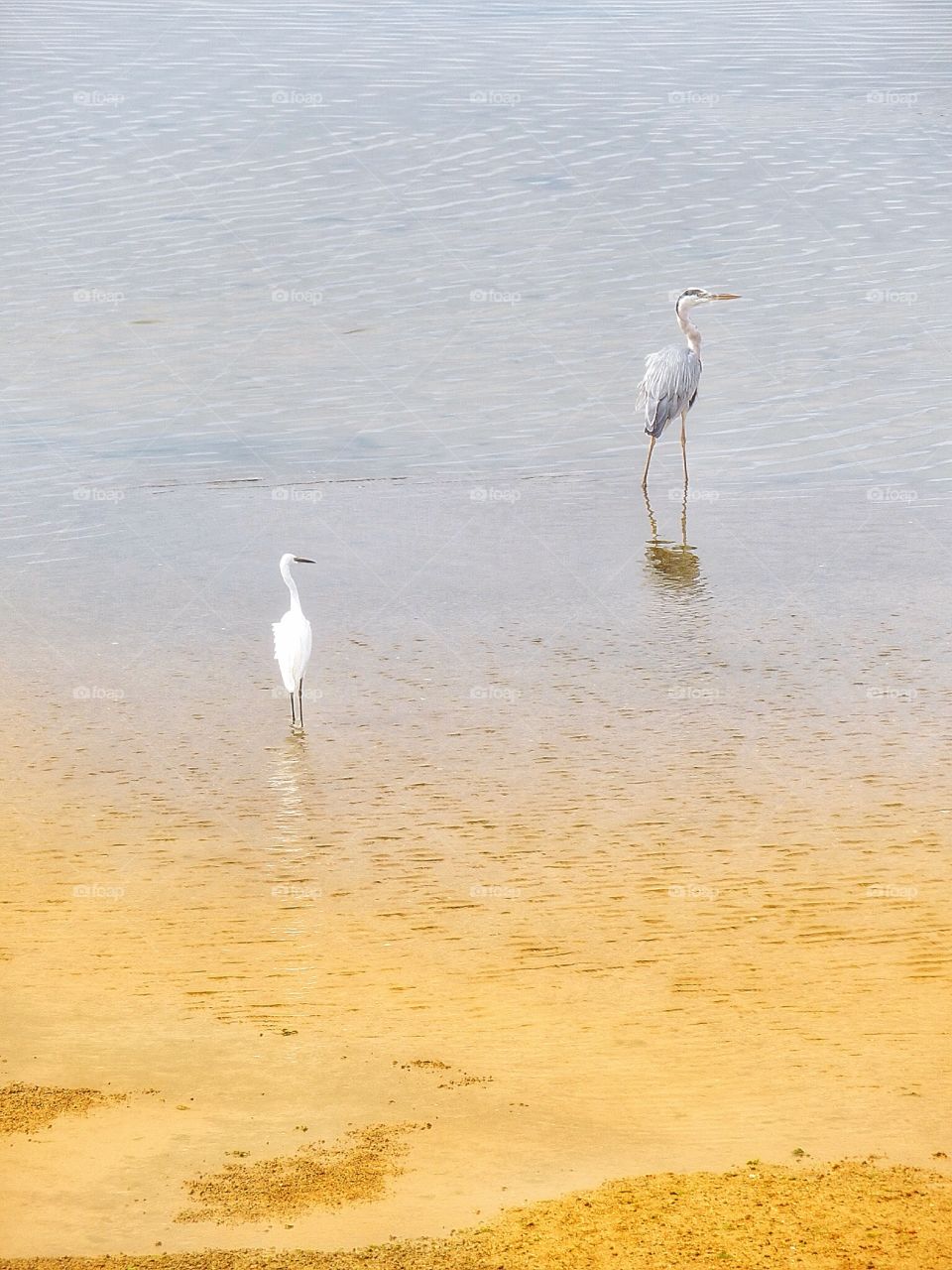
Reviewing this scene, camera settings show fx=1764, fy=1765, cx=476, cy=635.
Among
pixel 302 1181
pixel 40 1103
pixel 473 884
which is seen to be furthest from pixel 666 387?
pixel 302 1181

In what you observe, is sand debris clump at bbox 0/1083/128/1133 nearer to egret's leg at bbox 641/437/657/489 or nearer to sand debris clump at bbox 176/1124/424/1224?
sand debris clump at bbox 176/1124/424/1224

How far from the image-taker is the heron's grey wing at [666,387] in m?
17.9

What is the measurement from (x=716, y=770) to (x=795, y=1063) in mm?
3570

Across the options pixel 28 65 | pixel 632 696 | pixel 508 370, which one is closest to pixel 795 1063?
pixel 632 696

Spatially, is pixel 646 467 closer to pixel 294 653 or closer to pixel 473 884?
pixel 294 653

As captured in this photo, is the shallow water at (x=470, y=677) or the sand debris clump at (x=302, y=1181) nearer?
the sand debris clump at (x=302, y=1181)

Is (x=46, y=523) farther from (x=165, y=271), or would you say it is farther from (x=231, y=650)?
(x=165, y=271)

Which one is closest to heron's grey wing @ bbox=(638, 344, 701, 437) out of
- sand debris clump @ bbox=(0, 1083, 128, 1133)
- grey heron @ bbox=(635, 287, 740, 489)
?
grey heron @ bbox=(635, 287, 740, 489)

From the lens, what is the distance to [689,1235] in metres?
6.52

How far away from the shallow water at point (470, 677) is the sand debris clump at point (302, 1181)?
4.1 inches

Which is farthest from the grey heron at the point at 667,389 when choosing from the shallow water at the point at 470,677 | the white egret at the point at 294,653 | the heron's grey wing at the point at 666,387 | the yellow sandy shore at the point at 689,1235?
the yellow sandy shore at the point at 689,1235

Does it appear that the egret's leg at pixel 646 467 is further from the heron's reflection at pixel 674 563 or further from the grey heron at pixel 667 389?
the heron's reflection at pixel 674 563

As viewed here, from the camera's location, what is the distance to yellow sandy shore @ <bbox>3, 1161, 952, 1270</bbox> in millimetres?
6391

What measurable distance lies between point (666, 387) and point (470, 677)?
5858mm
